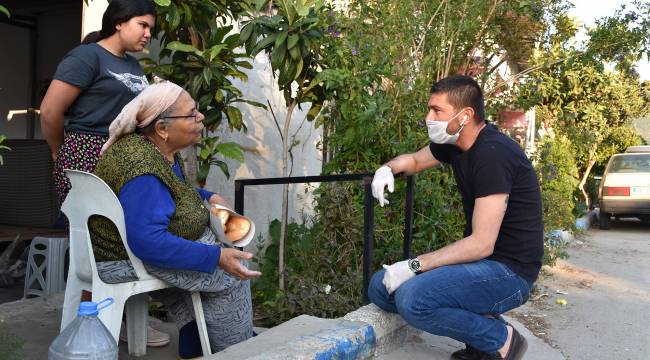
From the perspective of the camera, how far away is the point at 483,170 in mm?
3127

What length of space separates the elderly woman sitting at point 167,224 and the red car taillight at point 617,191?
1174 centimetres

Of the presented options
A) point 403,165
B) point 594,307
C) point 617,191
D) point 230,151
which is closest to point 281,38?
point 230,151

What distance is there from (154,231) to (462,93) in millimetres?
1734

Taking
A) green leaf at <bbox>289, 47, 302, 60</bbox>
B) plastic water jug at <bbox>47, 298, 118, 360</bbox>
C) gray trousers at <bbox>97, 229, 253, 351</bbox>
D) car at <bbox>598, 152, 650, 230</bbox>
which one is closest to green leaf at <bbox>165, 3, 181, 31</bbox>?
green leaf at <bbox>289, 47, 302, 60</bbox>

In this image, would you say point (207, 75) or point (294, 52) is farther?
point (294, 52)

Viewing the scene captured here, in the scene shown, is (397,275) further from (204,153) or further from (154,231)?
(204,153)

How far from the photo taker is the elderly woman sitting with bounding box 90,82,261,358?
2539 mm

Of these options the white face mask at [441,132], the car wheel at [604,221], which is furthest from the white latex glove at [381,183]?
the car wheel at [604,221]

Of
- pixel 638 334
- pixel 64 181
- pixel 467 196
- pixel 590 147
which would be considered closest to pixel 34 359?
pixel 64 181

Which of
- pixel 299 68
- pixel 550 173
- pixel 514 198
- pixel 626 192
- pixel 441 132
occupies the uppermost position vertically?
pixel 299 68

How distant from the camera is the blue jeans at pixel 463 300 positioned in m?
3.11

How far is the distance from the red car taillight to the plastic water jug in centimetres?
1270

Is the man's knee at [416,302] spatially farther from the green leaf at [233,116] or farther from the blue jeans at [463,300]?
the green leaf at [233,116]

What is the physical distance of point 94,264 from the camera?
8.68 feet
